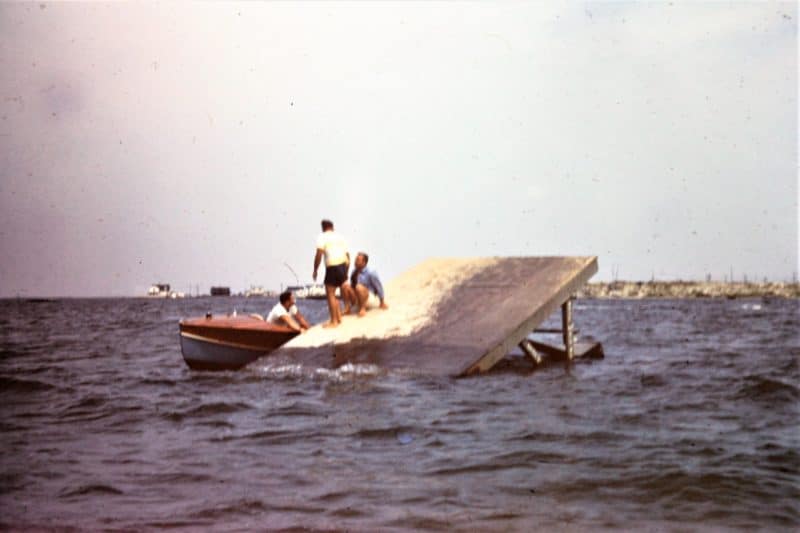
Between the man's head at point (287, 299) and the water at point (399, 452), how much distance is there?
1.49 metres

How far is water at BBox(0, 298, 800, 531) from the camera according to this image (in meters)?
5.99

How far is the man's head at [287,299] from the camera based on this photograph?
14.3 metres

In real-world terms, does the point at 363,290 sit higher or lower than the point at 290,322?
higher

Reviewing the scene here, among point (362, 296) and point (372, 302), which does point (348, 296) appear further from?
point (372, 302)

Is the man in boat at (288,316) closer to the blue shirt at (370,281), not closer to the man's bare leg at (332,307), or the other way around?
the man's bare leg at (332,307)

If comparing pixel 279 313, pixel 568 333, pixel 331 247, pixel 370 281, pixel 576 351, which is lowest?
pixel 576 351

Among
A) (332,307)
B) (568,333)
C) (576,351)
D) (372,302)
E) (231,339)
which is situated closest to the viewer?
(332,307)

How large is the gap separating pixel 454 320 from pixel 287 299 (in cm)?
275

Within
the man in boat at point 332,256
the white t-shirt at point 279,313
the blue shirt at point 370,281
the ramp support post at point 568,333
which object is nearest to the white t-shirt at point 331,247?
the man in boat at point 332,256

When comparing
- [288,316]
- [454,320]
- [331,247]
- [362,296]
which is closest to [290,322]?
[288,316]

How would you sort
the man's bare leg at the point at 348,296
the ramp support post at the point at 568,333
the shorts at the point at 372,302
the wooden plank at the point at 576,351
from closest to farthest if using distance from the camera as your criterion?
the man's bare leg at the point at 348,296 < the shorts at the point at 372,302 < the ramp support post at the point at 568,333 < the wooden plank at the point at 576,351

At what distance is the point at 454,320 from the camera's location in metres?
13.8

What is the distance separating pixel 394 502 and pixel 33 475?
295cm

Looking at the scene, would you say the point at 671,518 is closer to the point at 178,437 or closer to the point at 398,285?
the point at 178,437
